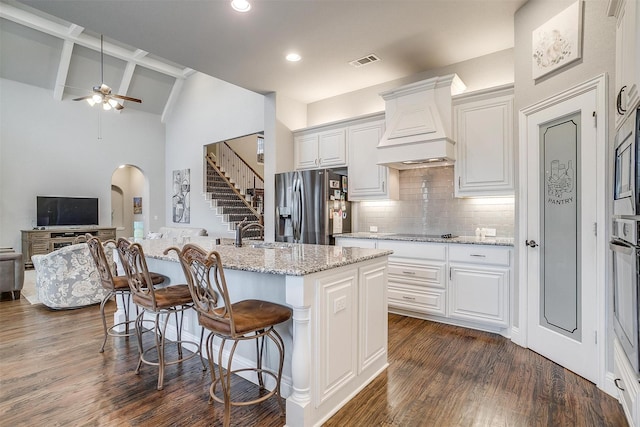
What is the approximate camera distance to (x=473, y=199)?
3.94 m

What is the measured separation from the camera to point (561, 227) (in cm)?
265

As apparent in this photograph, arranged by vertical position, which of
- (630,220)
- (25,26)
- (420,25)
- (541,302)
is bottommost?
(541,302)

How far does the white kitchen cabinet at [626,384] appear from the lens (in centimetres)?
158

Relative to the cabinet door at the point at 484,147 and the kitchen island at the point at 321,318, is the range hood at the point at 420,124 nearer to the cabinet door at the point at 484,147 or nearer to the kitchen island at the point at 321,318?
the cabinet door at the point at 484,147

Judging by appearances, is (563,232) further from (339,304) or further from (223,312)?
(223,312)

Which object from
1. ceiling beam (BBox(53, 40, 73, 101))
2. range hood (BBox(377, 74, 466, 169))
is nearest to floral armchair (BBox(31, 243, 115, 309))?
range hood (BBox(377, 74, 466, 169))

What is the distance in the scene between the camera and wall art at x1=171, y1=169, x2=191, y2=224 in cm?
911

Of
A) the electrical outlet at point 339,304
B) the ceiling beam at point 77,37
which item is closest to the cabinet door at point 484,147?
the electrical outlet at point 339,304

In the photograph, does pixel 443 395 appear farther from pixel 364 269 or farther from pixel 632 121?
pixel 632 121

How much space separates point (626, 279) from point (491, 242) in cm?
158

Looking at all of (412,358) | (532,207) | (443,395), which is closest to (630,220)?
(532,207)

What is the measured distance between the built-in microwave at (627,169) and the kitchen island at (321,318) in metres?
1.41

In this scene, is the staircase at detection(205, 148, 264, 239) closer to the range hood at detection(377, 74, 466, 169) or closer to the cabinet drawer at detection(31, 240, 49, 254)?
the cabinet drawer at detection(31, 240, 49, 254)

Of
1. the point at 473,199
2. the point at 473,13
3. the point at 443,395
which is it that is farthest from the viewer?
the point at 473,199
